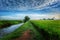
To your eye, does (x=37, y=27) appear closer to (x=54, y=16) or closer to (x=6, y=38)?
(x=54, y=16)

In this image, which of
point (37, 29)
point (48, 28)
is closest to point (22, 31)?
point (37, 29)

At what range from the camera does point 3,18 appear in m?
2.43

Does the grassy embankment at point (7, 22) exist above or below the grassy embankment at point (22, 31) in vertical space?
above

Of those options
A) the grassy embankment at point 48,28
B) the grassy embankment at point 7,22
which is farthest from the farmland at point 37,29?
the grassy embankment at point 7,22

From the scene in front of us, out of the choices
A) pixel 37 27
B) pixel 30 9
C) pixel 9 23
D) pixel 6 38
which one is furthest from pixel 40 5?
pixel 6 38

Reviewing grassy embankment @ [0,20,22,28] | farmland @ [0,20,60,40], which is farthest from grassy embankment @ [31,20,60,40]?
grassy embankment @ [0,20,22,28]

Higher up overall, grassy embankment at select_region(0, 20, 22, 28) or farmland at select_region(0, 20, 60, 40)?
grassy embankment at select_region(0, 20, 22, 28)

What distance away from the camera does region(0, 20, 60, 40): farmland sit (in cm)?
229

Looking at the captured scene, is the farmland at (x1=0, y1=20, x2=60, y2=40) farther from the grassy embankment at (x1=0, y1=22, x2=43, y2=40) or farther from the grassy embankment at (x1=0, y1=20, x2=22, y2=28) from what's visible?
the grassy embankment at (x1=0, y1=20, x2=22, y2=28)

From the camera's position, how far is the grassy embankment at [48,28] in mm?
2203

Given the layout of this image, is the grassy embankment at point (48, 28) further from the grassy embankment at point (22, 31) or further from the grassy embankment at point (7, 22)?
the grassy embankment at point (7, 22)

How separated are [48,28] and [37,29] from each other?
→ 0.53 ft

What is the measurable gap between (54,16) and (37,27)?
29 centimetres

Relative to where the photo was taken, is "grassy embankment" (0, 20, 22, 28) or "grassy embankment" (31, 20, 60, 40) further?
"grassy embankment" (0, 20, 22, 28)
